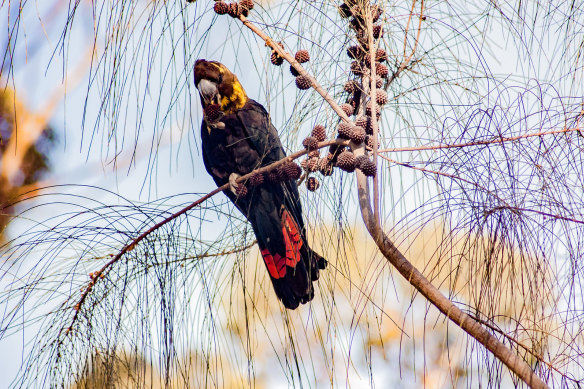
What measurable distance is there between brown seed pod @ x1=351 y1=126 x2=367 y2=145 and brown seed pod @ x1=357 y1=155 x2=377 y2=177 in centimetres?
4

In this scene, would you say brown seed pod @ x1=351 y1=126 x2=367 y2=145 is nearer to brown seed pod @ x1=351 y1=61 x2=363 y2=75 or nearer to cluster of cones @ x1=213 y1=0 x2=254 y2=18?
brown seed pod @ x1=351 y1=61 x2=363 y2=75

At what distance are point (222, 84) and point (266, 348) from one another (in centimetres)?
271

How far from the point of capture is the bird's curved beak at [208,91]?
2.54 metres

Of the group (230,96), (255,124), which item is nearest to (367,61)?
(255,124)

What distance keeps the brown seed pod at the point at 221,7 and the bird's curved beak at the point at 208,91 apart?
1.20 metres

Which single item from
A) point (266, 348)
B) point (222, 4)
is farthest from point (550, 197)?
point (266, 348)

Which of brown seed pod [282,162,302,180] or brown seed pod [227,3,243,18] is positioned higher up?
brown seed pod [227,3,243,18]

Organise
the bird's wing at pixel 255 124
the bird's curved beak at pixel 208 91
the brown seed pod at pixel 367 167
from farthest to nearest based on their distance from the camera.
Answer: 1. the bird's curved beak at pixel 208 91
2. the bird's wing at pixel 255 124
3. the brown seed pod at pixel 367 167

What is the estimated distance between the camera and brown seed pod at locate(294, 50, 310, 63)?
4.50ft

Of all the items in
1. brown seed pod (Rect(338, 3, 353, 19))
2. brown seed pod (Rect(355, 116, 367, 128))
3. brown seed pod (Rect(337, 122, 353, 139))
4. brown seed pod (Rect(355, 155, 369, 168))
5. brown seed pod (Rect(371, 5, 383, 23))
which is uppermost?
brown seed pod (Rect(338, 3, 353, 19))

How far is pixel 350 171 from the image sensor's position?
128 cm

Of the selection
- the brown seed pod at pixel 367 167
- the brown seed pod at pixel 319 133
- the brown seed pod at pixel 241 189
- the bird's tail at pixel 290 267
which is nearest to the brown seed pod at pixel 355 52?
the brown seed pod at pixel 319 133

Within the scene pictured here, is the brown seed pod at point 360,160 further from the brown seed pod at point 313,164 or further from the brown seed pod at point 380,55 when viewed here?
the brown seed pod at point 380,55

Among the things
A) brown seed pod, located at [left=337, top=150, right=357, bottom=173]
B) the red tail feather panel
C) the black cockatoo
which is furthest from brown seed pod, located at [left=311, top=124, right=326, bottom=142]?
the red tail feather panel
